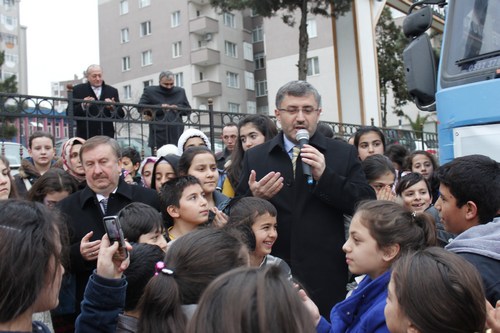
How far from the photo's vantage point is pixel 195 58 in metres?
42.6

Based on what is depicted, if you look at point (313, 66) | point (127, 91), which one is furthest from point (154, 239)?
point (127, 91)

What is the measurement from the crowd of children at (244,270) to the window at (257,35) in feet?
147

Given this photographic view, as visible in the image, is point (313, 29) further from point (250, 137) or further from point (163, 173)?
point (163, 173)

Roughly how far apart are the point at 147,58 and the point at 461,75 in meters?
42.9

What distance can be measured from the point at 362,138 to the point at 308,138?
2.57 meters

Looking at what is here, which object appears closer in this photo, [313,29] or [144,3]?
[313,29]

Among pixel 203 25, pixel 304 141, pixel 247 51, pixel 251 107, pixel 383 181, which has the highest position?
pixel 203 25

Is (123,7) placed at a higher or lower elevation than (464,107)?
higher

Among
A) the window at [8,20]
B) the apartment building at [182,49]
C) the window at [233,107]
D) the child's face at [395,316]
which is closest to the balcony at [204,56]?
the apartment building at [182,49]

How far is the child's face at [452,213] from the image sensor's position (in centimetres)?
307

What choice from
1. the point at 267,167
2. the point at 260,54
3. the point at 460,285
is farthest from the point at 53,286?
→ the point at 260,54

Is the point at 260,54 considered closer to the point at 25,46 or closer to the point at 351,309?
the point at 25,46

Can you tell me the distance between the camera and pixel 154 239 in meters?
3.33

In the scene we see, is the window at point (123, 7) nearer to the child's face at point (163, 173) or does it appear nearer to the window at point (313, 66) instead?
the window at point (313, 66)
